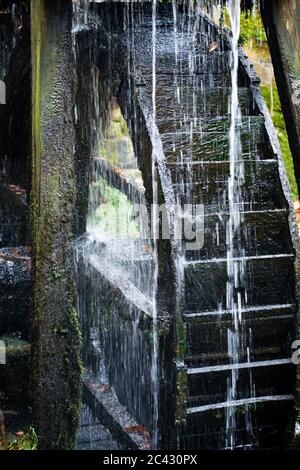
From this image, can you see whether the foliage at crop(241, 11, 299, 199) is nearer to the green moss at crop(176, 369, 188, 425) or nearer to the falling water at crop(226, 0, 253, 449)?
the falling water at crop(226, 0, 253, 449)

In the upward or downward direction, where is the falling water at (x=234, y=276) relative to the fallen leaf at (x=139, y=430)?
upward

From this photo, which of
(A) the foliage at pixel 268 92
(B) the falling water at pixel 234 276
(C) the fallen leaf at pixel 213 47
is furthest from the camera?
(A) the foliage at pixel 268 92

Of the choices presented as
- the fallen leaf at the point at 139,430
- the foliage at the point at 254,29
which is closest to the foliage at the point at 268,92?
the foliage at the point at 254,29

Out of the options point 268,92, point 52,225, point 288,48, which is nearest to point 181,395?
point 52,225

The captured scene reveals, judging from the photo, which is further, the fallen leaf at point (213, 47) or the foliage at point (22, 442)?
the fallen leaf at point (213, 47)

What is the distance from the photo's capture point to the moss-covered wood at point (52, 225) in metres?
3.53

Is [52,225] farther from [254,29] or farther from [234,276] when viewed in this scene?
[254,29]

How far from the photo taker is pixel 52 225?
354cm

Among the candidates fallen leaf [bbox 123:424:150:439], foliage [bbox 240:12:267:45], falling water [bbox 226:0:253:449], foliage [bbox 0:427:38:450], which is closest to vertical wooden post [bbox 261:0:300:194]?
falling water [bbox 226:0:253:449]

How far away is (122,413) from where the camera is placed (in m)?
4.71

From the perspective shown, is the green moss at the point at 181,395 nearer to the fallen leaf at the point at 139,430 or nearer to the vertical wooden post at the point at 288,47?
the fallen leaf at the point at 139,430

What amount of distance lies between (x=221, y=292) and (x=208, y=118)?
1.38 m

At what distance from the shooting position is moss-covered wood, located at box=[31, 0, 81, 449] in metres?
3.53
